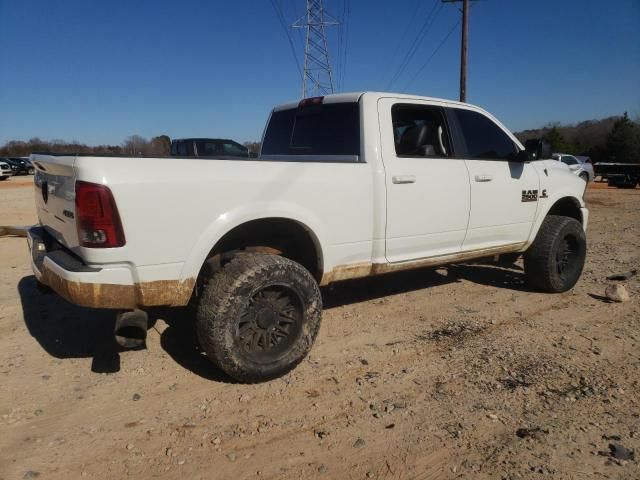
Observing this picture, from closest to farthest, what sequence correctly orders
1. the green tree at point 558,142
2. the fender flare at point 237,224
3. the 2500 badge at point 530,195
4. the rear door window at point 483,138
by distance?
the fender flare at point 237,224 < the rear door window at point 483,138 < the 2500 badge at point 530,195 < the green tree at point 558,142

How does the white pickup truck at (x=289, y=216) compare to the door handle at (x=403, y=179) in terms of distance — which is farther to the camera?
the door handle at (x=403, y=179)

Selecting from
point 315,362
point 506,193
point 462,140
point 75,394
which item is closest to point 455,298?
point 506,193

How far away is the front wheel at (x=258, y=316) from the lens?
2.84 m

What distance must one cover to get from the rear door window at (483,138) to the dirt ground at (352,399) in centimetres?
150

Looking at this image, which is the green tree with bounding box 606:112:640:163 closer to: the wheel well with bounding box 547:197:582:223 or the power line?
the power line

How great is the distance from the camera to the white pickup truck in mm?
2570

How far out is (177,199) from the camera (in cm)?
265

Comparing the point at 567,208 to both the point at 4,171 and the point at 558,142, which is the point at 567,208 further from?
the point at 558,142

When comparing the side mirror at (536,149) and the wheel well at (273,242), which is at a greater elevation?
the side mirror at (536,149)

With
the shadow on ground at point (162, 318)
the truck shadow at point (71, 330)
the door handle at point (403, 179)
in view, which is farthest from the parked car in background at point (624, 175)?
the truck shadow at point (71, 330)

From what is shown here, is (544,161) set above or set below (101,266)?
above

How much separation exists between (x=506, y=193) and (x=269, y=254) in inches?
100

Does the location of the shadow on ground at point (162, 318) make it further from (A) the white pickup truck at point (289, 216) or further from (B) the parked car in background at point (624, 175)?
(B) the parked car in background at point (624, 175)

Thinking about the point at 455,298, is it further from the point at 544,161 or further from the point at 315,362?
the point at 315,362
